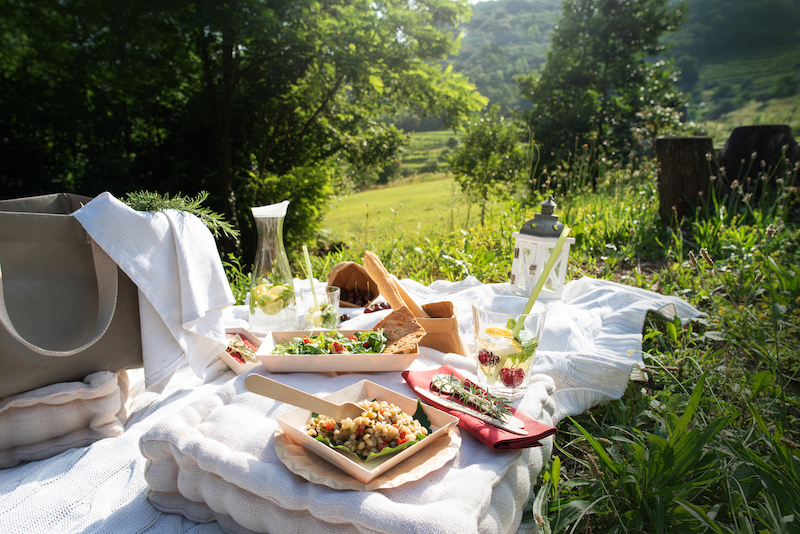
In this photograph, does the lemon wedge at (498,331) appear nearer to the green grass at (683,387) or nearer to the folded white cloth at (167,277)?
the green grass at (683,387)

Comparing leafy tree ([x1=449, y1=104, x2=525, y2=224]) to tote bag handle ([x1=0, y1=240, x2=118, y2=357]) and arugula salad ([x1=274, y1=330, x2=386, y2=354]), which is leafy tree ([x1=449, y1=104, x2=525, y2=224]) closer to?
arugula salad ([x1=274, y1=330, x2=386, y2=354])

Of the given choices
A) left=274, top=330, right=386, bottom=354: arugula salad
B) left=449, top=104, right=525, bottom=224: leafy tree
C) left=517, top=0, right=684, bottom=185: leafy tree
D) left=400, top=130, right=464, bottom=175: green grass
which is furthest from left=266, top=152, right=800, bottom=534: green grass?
left=400, top=130, right=464, bottom=175: green grass

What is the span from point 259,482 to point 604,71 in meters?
11.1

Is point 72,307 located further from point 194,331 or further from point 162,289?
point 194,331

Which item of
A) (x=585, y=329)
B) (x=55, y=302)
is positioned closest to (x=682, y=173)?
(x=585, y=329)

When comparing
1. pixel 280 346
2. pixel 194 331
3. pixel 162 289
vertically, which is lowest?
pixel 280 346

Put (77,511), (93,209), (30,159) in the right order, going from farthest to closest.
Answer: (30,159)
(93,209)
(77,511)

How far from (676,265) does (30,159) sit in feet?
27.6

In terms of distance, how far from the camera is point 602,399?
1850 mm

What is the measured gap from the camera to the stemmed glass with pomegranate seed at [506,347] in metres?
1.50

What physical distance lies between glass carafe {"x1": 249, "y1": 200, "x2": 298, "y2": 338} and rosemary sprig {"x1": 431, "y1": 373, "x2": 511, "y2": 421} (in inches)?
37.9

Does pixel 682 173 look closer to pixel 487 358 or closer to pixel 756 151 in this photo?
pixel 756 151

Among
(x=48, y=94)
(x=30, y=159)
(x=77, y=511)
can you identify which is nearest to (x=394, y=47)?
(x=48, y=94)

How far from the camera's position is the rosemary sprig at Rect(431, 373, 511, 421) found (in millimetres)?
1316
